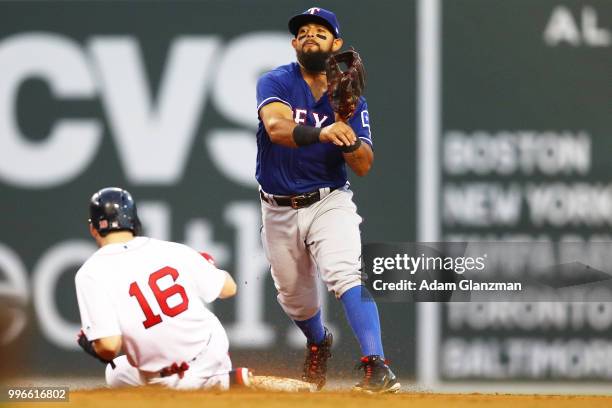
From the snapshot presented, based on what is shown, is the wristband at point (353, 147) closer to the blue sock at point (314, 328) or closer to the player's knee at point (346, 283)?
the player's knee at point (346, 283)

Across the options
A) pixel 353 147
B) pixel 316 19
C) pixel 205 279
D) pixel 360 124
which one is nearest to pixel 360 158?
pixel 353 147

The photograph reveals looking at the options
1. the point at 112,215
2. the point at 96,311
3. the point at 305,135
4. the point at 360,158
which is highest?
the point at 305,135

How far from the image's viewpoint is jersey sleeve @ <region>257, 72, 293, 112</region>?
5459 millimetres

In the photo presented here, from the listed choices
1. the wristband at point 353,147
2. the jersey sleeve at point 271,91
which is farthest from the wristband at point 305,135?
the jersey sleeve at point 271,91

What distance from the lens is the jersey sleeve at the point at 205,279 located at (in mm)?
4883

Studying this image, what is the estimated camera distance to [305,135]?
517 centimetres

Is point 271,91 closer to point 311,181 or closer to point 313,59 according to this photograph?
point 313,59

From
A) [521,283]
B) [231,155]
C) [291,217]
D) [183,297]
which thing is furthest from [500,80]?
[183,297]

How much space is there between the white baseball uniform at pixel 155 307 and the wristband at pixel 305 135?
2.18ft

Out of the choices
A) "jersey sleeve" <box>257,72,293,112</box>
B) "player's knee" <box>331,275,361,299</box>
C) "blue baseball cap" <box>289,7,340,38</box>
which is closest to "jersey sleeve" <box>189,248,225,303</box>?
"player's knee" <box>331,275,361,299</box>

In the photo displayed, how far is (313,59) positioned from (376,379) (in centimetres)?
146

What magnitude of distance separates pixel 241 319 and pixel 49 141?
1.55 metres

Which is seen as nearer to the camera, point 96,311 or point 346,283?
point 96,311
